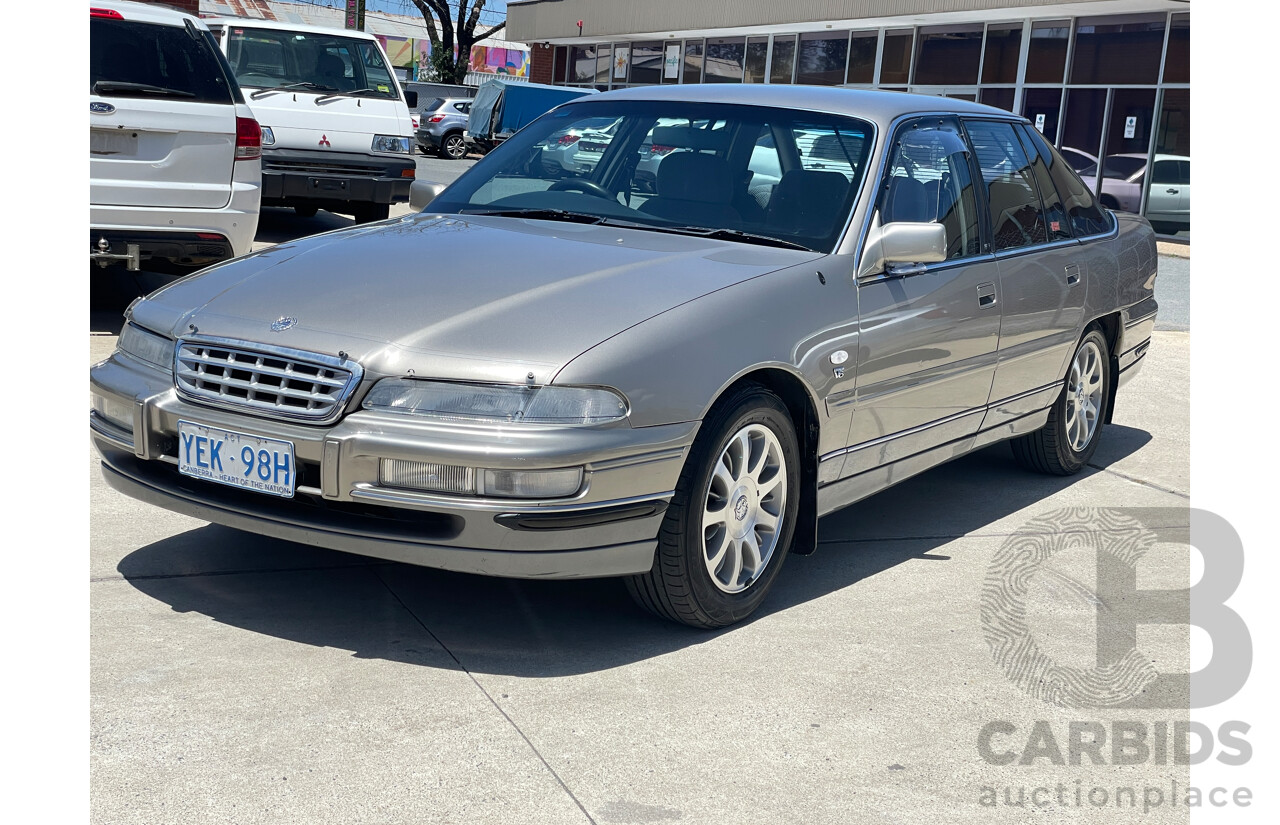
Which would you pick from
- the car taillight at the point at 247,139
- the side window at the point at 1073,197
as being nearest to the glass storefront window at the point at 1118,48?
the side window at the point at 1073,197

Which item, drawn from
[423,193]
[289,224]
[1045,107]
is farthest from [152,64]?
[1045,107]

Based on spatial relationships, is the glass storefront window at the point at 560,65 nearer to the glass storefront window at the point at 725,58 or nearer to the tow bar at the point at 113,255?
the glass storefront window at the point at 725,58

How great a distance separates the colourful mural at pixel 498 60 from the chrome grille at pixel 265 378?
64.3 metres

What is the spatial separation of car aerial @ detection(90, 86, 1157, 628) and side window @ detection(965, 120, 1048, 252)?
0.9 inches

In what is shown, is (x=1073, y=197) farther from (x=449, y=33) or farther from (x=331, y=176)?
(x=449, y=33)

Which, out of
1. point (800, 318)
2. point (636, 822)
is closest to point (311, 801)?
point (636, 822)

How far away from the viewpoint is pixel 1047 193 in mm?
5789

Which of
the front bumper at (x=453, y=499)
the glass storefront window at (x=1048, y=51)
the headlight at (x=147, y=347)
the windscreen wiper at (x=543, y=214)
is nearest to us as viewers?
the front bumper at (x=453, y=499)

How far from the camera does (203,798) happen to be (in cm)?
277

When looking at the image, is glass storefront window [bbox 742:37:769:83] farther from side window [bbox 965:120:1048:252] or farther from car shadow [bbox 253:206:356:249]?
side window [bbox 965:120:1048:252]

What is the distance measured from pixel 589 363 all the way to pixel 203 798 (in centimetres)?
138

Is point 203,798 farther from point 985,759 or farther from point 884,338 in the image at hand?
point 884,338

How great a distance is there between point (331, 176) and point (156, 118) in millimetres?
4652

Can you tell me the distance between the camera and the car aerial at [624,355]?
337 cm
